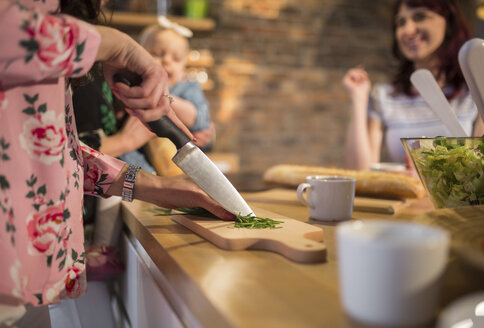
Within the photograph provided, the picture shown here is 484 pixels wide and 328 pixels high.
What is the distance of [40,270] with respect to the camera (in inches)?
25.2

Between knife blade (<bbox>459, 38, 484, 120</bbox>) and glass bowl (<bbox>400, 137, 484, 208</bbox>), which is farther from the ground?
knife blade (<bbox>459, 38, 484, 120</bbox>)

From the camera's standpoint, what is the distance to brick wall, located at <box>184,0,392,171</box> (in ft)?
11.3

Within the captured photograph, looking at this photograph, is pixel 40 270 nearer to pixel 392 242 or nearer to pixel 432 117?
pixel 392 242

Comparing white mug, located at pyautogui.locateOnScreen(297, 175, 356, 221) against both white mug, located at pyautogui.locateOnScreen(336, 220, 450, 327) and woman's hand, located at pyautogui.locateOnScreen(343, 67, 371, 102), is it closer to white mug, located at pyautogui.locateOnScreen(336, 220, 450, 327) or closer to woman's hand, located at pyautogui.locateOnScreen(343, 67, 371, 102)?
white mug, located at pyautogui.locateOnScreen(336, 220, 450, 327)

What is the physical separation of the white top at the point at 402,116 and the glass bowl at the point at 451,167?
1334mm

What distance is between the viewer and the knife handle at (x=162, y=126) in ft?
2.30

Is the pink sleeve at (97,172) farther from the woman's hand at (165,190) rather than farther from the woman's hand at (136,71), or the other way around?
the woman's hand at (136,71)

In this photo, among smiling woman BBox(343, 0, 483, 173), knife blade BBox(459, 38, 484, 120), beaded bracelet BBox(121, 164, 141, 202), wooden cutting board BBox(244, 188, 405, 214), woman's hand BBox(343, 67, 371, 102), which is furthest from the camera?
woman's hand BBox(343, 67, 371, 102)

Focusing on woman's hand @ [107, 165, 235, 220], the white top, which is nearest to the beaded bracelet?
woman's hand @ [107, 165, 235, 220]

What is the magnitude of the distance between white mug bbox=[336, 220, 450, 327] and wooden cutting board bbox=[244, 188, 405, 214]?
24.9 inches

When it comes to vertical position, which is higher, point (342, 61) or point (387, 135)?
point (342, 61)

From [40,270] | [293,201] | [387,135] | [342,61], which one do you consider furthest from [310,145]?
[40,270]

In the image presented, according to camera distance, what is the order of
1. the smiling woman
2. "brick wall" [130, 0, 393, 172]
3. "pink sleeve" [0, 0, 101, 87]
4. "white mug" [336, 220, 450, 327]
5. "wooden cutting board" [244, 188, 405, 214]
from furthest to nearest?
"brick wall" [130, 0, 393, 172] → the smiling woman → "wooden cutting board" [244, 188, 405, 214] → "pink sleeve" [0, 0, 101, 87] → "white mug" [336, 220, 450, 327]

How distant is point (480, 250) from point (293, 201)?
70 centimetres
